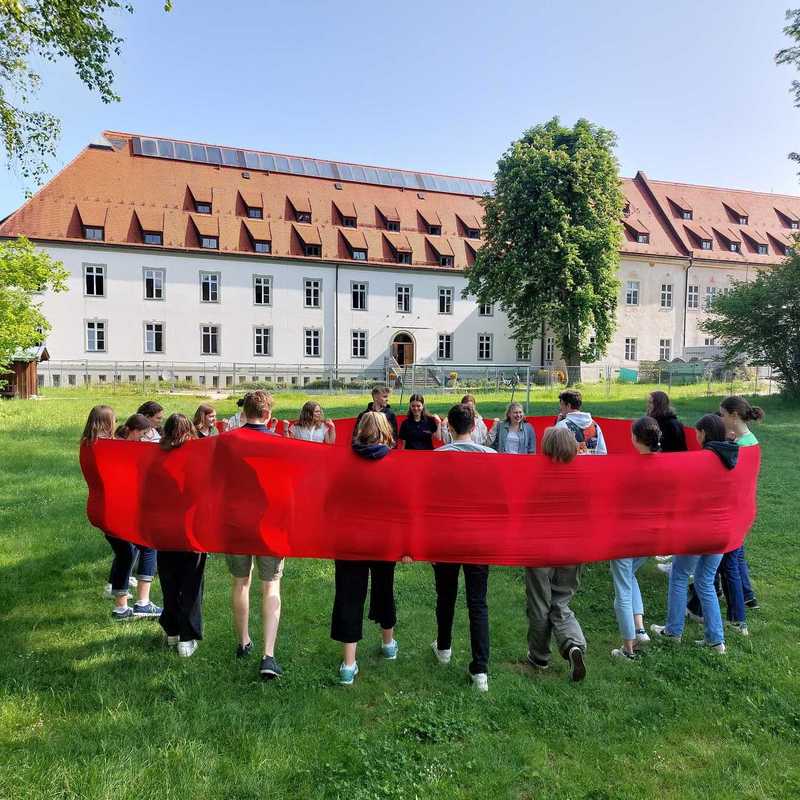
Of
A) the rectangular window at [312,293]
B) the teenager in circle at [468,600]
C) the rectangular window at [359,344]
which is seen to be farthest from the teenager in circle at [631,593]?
the rectangular window at [359,344]

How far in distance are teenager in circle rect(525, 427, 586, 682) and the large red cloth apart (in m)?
0.11

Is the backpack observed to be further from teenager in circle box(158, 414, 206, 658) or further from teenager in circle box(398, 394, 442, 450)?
teenager in circle box(158, 414, 206, 658)

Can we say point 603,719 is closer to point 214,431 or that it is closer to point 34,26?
point 214,431

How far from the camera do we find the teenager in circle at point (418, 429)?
7.95 metres

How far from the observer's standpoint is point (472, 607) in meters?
4.79

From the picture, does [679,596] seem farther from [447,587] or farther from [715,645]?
[447,587]

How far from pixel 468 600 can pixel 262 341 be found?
39108 millimetres

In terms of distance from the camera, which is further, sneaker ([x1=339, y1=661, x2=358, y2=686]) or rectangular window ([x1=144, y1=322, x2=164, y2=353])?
rectangular window ([x1=144, y1=322, x2=164, y2=353])

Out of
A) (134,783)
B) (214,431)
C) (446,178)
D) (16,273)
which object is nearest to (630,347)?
Result: (446,178)

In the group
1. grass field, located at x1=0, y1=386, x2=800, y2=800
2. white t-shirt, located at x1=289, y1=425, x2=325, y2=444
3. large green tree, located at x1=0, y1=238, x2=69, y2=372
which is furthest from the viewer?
large green tree, located at x1=0, y1=238, x2=69, y2=372

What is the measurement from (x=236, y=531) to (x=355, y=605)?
3.78ft

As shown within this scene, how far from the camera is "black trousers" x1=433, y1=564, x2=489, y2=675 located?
15.5 ft

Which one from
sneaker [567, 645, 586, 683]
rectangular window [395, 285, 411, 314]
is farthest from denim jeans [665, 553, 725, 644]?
rectangular window [395, 285, 411, 314]

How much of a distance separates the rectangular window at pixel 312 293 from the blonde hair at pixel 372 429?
39138 millimetres
